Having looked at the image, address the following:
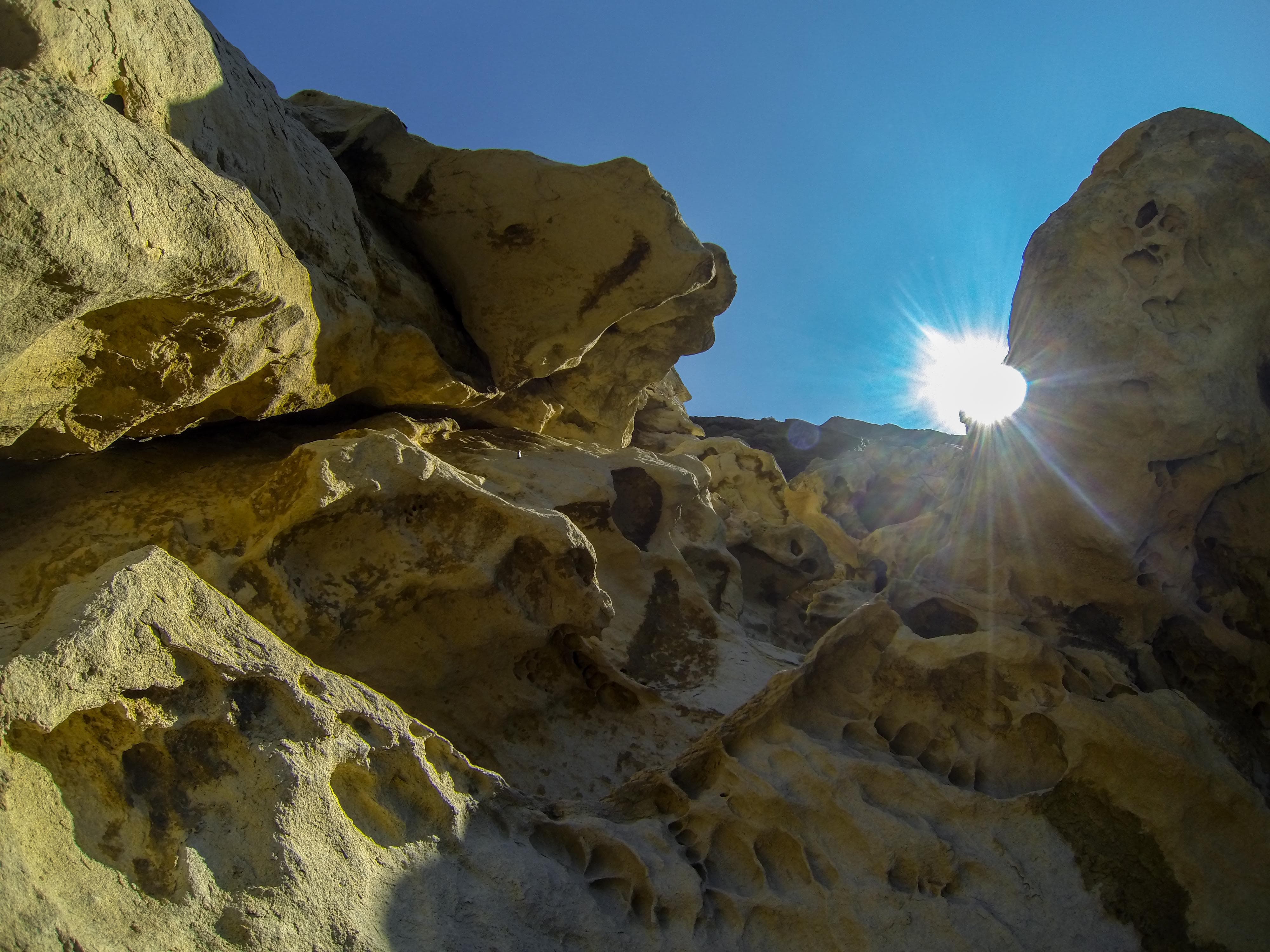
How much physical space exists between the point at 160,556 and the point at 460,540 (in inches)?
71.5

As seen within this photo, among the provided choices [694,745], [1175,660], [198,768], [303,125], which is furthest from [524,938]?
[303,125]

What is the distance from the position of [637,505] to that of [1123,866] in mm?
3740

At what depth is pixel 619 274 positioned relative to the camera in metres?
5.73

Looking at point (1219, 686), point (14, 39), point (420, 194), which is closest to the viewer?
point (14, 39)

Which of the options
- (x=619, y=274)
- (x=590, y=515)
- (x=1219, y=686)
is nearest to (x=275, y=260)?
(x=619, y=274)

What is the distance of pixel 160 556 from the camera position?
2779mm

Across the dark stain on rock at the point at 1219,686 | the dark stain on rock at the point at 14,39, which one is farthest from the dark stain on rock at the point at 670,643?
the dark stain on rock at the point at 14,39

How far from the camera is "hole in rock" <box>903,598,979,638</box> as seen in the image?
502cm

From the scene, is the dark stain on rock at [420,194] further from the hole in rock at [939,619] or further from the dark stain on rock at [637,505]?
the hole in rock at [939,619]

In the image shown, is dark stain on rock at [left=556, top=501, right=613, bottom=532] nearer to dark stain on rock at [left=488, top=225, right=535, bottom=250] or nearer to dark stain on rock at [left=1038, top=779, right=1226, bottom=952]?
dark stain on rock at [left=488, top=225, right=535, bottom=250]

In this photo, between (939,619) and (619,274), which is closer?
(939,619)

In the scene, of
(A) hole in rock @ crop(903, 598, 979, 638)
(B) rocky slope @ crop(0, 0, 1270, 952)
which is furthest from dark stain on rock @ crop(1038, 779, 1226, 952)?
(A) hole in rock @ crop(903, 598, 979, 638)

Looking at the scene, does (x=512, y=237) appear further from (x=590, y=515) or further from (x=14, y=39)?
(x=14, y=39)

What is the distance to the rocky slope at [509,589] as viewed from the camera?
253 cm
